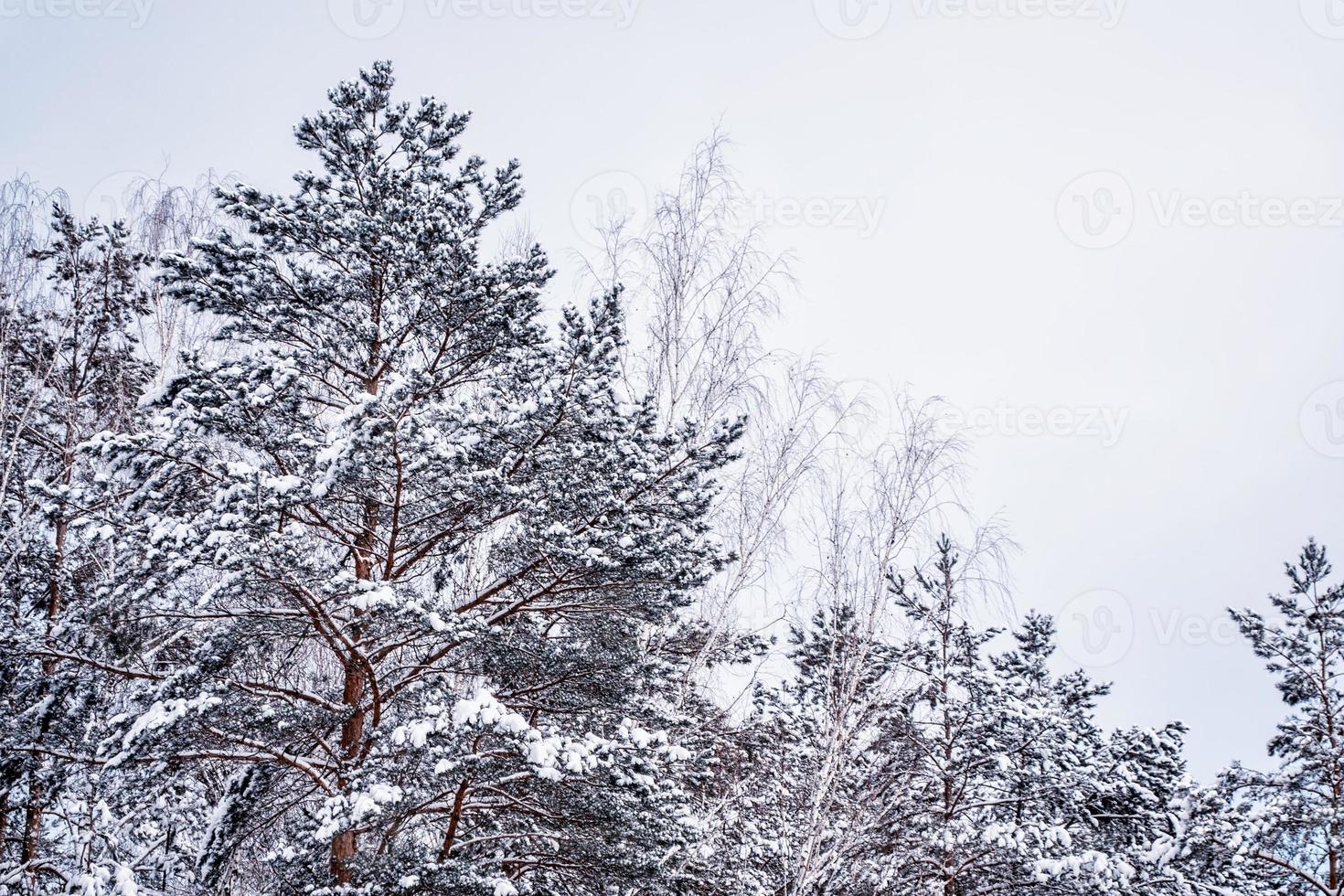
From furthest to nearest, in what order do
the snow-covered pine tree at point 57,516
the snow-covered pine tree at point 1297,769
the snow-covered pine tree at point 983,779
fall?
the snow-covered pine tree at point 983,779 < the snow-covered pine tree at point 1297,769 < the snow-covered pine tree at point 57,516

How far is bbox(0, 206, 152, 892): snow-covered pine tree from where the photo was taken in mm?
7250

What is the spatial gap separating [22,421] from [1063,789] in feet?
38.6

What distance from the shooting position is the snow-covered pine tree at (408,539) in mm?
6438

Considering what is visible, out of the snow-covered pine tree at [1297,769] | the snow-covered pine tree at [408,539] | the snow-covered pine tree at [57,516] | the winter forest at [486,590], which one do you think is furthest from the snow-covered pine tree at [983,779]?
the snow-covered pine tree at [57,516]

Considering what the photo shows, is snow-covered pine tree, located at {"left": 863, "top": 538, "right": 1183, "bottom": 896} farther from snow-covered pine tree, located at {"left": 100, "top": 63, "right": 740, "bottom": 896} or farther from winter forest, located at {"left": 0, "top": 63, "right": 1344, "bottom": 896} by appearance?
snow-covered pine tree, located at {"left": 100, "top": 63, "right": 740, "bottom": 896}

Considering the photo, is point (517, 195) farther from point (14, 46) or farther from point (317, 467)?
point (14, 46)

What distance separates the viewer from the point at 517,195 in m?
8.70

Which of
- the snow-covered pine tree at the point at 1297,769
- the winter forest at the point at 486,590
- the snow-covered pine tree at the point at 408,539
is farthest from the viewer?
the snow-covered pine tree at the point at 1297,769

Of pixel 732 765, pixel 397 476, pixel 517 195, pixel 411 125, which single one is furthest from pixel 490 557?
pixel 732 765

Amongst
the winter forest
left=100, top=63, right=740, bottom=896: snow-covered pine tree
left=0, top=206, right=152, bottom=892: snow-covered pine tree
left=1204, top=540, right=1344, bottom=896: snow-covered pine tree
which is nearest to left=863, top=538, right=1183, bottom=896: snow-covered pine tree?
the winter forest

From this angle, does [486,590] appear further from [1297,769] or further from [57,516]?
[1297,769]

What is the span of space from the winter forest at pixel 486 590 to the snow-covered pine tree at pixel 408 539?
0.13ft

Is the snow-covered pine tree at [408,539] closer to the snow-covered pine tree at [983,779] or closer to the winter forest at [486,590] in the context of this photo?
the winter forest at [486,590]

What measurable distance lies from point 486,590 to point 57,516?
11.7 feet
